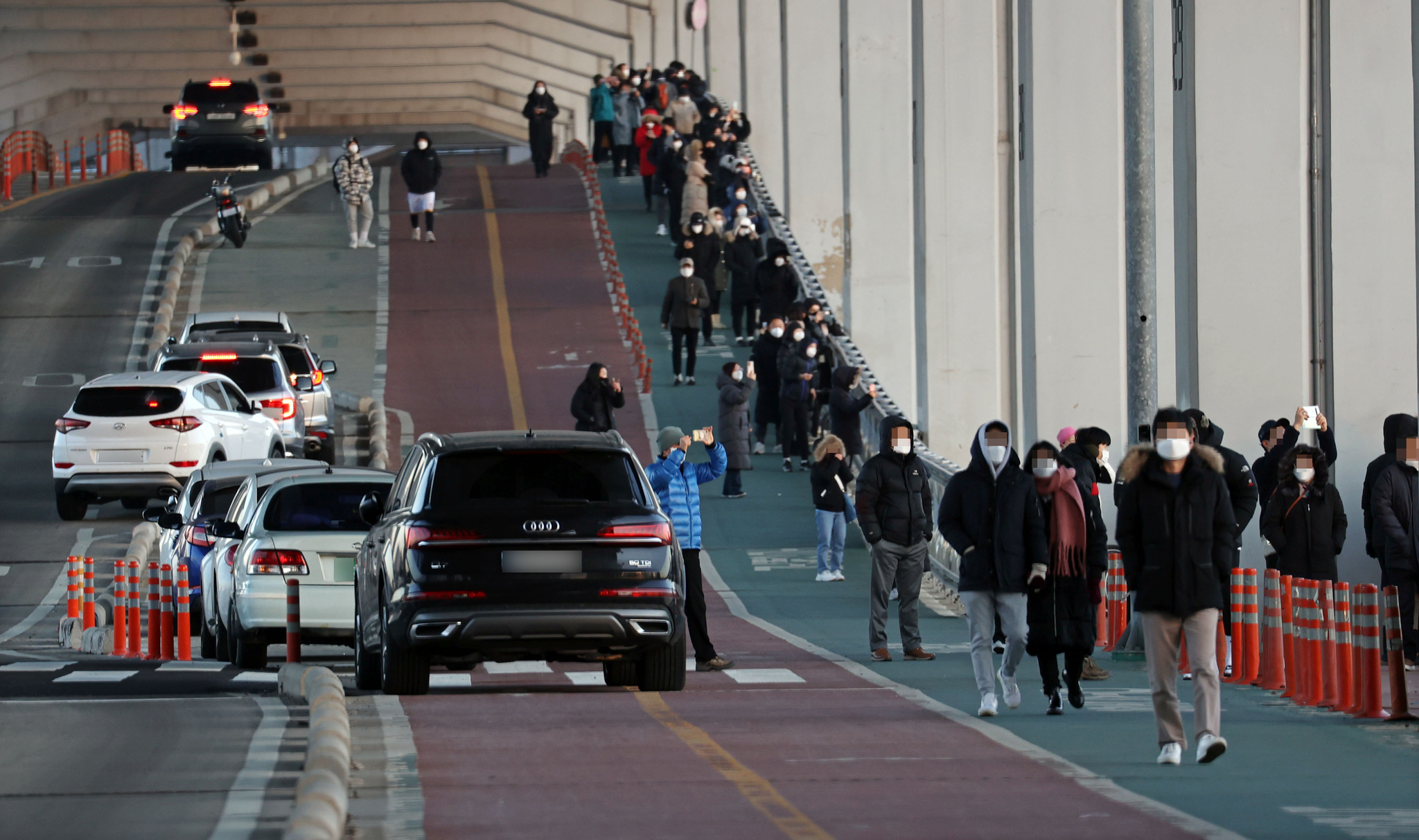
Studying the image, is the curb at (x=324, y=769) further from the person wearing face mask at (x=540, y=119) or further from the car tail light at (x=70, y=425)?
the person wearing face mask at (x=540, y=119)

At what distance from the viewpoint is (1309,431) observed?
1698cm

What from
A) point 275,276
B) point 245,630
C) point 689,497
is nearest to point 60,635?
point 245,630

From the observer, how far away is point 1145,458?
35.3 ft

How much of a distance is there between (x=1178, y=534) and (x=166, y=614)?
1059cm

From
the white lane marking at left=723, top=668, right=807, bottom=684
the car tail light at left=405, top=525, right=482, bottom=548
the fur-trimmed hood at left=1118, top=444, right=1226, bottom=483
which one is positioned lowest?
the white lane marking at left=723, top=668, right=807, bottom=684

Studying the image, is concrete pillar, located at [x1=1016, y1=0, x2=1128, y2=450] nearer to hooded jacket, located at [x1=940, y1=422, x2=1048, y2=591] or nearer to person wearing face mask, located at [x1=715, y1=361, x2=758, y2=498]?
person wearing face mask, located at [x1=715, y1=361, x2=758, y2=498]

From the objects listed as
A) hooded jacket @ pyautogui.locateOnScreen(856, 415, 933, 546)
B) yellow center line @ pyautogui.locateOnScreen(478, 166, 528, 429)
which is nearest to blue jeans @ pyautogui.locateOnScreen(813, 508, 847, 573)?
hooded jacket @ pyautogui.locateOnScreen(856, 415, 933, 546)

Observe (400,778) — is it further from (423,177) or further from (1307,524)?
(423,177)

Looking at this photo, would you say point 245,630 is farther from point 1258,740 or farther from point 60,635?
point 1258,740

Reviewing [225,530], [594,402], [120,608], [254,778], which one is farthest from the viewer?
[594,402]

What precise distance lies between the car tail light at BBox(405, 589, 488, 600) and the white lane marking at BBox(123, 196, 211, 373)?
20282 mm

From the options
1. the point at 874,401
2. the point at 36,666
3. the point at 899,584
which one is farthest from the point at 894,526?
the point at 874,401

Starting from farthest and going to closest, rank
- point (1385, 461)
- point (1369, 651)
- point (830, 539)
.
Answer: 1. point (830, 539)
2. point (1385, 461)
3. point (1369, 651)

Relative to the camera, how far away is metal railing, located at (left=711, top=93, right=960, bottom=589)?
72.8ft
